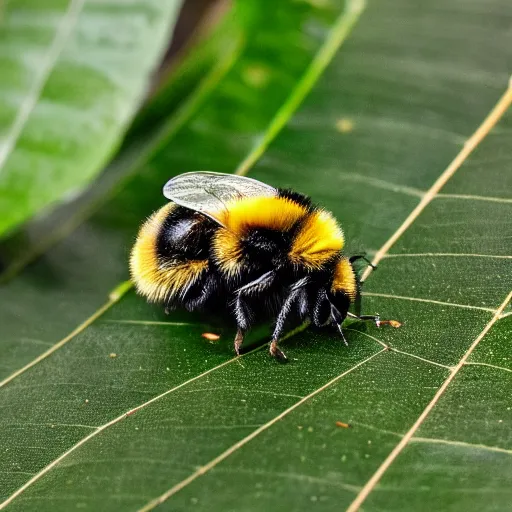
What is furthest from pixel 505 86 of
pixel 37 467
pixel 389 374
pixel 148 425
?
pixel 37 467

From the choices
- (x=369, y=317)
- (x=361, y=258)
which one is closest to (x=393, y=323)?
(x=369, y=317)

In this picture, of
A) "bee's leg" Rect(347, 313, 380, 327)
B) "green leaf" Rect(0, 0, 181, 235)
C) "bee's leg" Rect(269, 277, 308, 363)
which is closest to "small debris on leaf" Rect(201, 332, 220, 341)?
"bee's leg" Rect(269, 277, 308, 363)

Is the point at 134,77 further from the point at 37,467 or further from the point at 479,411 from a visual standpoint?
the point at 479,411

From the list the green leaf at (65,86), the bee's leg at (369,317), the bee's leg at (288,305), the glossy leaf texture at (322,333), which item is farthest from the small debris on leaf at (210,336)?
the green leaf at (65,86)

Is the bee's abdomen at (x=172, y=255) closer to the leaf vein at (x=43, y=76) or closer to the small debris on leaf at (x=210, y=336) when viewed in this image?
the small debris on leaf at (x=210, y=336)

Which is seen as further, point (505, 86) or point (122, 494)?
point (505, 86)
